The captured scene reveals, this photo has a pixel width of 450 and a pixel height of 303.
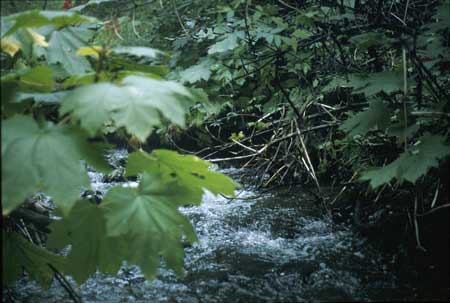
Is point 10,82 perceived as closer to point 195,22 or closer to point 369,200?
point 195,22

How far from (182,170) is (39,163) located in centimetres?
53

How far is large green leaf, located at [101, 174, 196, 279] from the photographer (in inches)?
52.4

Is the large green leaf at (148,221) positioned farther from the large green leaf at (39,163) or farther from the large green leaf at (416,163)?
the large green leaf at (416,163)

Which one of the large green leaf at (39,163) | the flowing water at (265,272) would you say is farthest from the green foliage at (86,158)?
the flowing water at (265,272)

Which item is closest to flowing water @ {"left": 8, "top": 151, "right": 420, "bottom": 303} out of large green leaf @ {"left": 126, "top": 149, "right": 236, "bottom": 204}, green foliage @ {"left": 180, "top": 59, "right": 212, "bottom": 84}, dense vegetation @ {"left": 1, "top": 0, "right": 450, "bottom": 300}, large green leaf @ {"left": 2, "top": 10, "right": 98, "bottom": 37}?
dense vegetation @ {"left": 1, "top": 0, "right": 450, "bottom": 300}

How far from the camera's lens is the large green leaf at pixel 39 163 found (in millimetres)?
1059

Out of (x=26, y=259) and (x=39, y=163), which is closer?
(x=39, y=163)

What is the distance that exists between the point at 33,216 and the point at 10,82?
0.59 metres

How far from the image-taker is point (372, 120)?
219 cm

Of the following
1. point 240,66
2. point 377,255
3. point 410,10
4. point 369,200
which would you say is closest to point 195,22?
point 240,66

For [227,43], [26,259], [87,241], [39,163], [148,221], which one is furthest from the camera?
[227,43]

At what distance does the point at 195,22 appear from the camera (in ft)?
11.1

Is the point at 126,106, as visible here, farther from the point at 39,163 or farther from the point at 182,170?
the point at 182,170

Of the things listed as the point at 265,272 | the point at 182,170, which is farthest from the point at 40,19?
the point at 265,272
